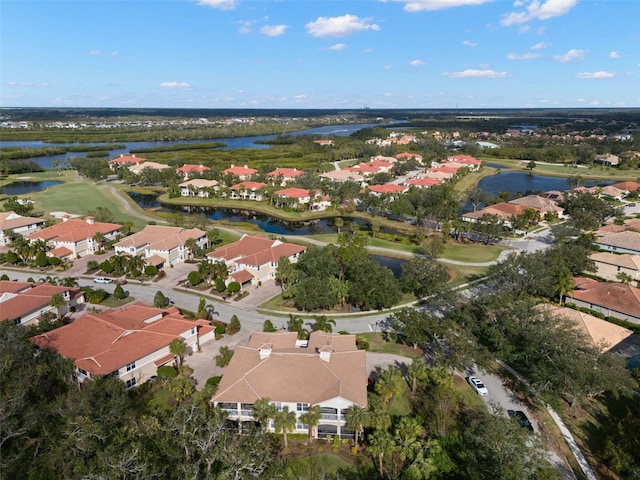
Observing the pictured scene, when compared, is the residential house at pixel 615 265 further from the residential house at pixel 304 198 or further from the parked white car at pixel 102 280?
the parked white car at pixel 102 280

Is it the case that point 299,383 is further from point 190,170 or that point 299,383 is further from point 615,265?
point 190,170

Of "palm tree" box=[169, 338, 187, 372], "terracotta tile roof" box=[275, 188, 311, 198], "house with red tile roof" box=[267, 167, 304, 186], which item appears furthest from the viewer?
"house with red tile roof" box=[267, 167, 304, 186]

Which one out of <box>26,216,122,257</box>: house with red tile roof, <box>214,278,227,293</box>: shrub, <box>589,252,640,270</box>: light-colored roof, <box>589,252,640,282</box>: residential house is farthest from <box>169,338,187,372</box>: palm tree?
<box>589,252,640,270</box>: light-colored roof

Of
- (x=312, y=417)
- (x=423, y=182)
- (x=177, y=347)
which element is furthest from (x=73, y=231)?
(x=423, y=182)

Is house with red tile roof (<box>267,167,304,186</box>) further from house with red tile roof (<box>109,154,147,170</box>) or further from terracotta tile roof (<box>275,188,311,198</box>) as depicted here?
house with red tile roof (<box>109,154,147,170</box>)

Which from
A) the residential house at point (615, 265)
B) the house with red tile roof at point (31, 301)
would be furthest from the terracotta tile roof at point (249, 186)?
the residential house at point (615, 265)

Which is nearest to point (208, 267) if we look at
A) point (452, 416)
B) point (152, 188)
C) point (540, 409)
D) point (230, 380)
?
point (230, 380)

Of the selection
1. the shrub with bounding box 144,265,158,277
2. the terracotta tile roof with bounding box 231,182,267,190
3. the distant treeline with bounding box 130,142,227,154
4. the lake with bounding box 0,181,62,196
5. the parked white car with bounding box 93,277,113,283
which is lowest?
the lake with bounding box 0,181,62,196

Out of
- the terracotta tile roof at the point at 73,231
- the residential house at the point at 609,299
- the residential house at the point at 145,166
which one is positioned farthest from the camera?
the residential house at the point at 145,166
